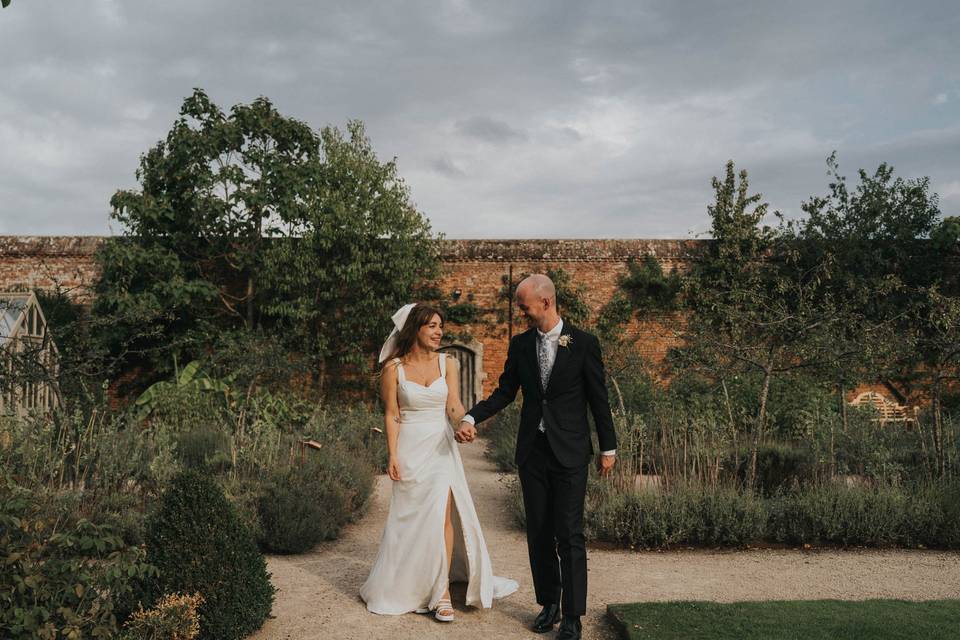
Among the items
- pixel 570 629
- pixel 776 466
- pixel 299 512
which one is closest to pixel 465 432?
pixel 570 629

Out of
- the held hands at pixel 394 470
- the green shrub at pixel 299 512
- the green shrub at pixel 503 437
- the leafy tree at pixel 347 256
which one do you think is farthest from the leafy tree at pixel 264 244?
the held hands at pixel 394 470

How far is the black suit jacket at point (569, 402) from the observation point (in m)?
4.47

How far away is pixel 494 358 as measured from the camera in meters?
15.7

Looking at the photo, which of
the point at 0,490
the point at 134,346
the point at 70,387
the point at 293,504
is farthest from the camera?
the point at 134,346

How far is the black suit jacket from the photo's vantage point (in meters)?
4.47

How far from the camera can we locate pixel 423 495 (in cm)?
490

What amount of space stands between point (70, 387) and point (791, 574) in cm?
859

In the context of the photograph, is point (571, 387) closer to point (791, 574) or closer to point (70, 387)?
point (791, 574)

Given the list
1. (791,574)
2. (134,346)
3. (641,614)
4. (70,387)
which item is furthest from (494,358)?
(641,614)

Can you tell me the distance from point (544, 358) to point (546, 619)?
1458 mm

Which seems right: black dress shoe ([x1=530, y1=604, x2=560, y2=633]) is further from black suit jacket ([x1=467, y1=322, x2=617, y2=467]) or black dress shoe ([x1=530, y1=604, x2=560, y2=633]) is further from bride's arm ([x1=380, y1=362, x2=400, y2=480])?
bride's arm ([x1=380, y1=362, x2=400, y2=480])

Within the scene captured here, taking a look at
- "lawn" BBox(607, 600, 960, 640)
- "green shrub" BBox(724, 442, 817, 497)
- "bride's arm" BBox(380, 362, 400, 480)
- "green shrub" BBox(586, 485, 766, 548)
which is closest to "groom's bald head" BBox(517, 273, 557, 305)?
"bride's arm" BBox(380, 362, 400, 480)

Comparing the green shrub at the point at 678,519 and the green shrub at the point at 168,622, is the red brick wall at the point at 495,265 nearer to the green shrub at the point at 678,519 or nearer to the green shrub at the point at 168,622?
the green shrub at the point at 678,519

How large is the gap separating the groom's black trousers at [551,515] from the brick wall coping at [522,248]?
11282 millimetres
